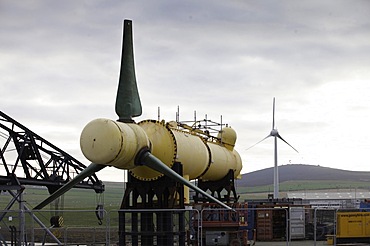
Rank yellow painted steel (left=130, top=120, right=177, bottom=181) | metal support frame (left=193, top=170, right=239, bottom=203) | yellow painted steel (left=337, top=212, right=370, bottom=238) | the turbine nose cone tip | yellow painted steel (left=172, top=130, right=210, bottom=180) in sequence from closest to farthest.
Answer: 1. yellow painted steel (left=130, top=120, right=177, bottom=181)
2. yellow painted steel (left=172, top=130, right=210, bottom=180)
3. yellow painted steel (left=337, top=212, right=370, bottom=238)
4. metal support frame (left=193, top=170, right=239, bottom=203)
5. the turbine nose cone tip

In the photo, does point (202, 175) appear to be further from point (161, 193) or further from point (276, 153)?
point (276, 153)

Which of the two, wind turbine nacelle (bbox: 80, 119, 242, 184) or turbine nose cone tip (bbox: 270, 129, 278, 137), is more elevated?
turbine nose cone tip (bbox: 270, 129, 278, 137)

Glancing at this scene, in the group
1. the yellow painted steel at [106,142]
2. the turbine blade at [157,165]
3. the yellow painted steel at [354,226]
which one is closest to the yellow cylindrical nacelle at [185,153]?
the turbine blade at [157,165]

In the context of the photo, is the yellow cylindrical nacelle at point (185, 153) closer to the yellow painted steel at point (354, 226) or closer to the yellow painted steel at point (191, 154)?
the yellow painted steel at point (191, 154)

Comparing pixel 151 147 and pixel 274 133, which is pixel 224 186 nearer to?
pixel 151 147

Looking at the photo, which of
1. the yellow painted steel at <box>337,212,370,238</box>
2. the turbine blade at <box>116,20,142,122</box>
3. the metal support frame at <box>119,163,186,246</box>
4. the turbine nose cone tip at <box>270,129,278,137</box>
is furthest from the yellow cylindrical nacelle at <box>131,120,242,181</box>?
the turbine nose cone tip at <box>270,129,278,137</box>

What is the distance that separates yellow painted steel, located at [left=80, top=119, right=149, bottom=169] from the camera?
2031 cm

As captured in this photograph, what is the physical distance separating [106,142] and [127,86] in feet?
10.4

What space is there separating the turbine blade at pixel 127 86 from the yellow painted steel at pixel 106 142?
5.15 ft

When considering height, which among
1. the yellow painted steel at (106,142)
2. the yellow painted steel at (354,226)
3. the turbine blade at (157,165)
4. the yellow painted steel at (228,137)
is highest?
the yellow painted steel at (228,137)

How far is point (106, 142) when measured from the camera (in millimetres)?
20281

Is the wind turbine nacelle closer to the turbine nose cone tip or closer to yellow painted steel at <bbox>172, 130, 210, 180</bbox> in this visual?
yellow painted steel at <bbox>172, 130, 210, 180</bbox>

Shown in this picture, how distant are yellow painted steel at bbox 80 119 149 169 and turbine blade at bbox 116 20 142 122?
1.57 meters

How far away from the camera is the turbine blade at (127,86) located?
2264cm
